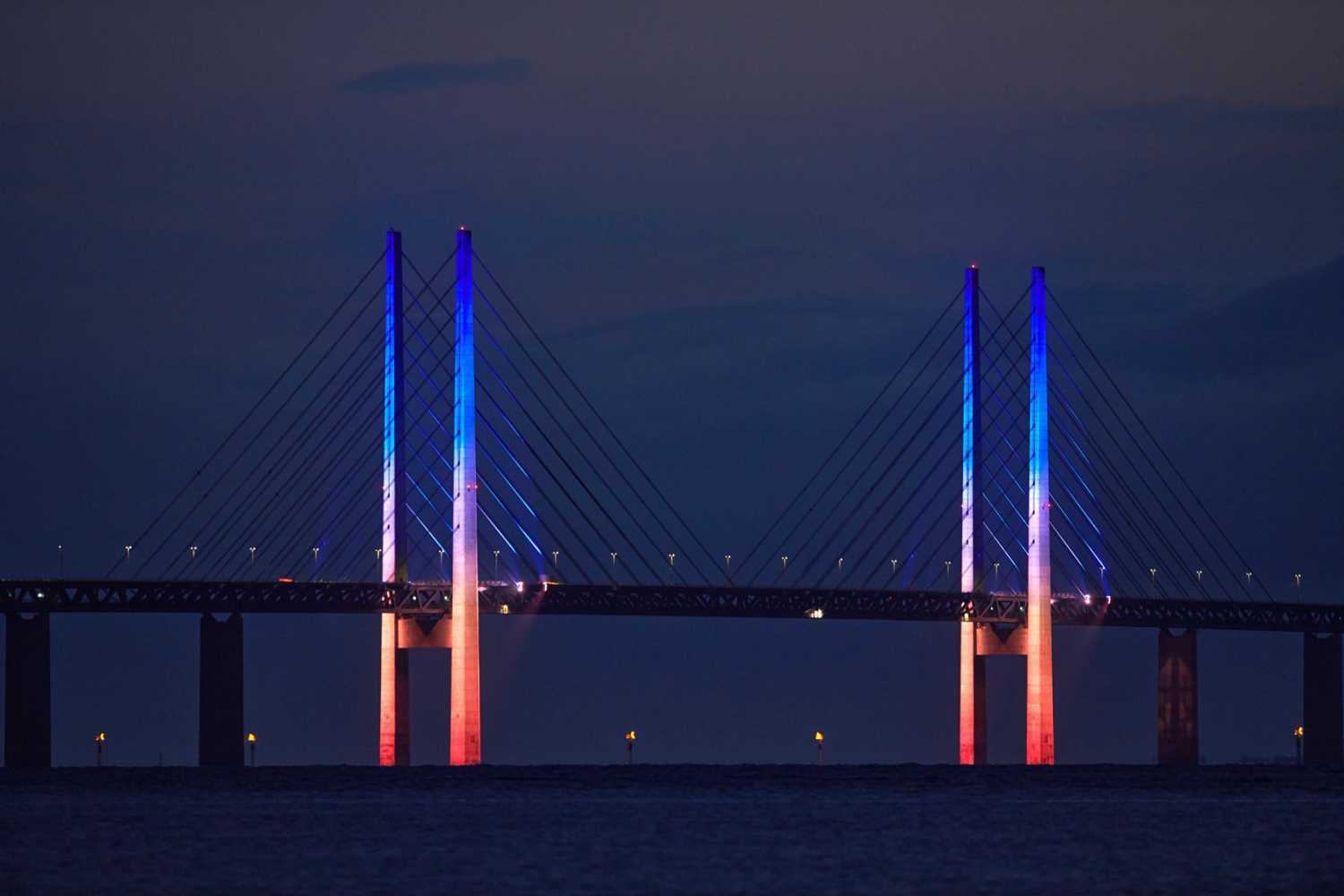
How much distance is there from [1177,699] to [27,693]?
53.0 m

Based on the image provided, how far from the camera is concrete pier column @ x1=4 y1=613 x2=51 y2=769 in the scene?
321 feet

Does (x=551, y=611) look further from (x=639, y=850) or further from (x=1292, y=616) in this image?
(x=639, y=850)

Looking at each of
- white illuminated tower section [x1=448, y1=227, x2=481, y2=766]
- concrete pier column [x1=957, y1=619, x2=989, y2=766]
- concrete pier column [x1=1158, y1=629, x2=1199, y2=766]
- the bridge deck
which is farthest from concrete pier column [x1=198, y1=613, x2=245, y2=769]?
concrete pier column [x1=1158, y1=629, x2=1199, y2=766]

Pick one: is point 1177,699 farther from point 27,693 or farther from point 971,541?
point 27,693

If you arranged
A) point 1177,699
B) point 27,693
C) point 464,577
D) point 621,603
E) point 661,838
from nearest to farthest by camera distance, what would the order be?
point 661,838 → point 464,577 → point 27,693 → point 621,603 → point 1177,699

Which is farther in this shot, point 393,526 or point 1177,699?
point 1177,699

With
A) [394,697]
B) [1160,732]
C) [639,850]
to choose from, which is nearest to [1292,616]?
[1160,732]

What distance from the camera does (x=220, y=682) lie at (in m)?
98.7

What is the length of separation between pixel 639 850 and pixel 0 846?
11135 millimetres

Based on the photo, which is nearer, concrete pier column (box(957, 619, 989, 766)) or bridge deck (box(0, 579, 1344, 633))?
bridge deck (box(0, 579, 1344, 633))

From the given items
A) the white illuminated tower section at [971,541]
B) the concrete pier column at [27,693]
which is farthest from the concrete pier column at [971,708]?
the concrete pier column at [27,693]

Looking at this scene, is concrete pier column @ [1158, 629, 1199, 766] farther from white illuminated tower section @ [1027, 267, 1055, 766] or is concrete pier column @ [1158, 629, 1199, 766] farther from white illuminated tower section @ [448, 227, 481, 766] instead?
white illuminated tower section @ [448, 227, 481, 766]

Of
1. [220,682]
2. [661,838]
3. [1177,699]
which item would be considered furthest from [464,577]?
[1177,699]

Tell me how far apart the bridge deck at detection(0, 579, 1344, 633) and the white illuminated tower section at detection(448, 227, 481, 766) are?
3503 mm
